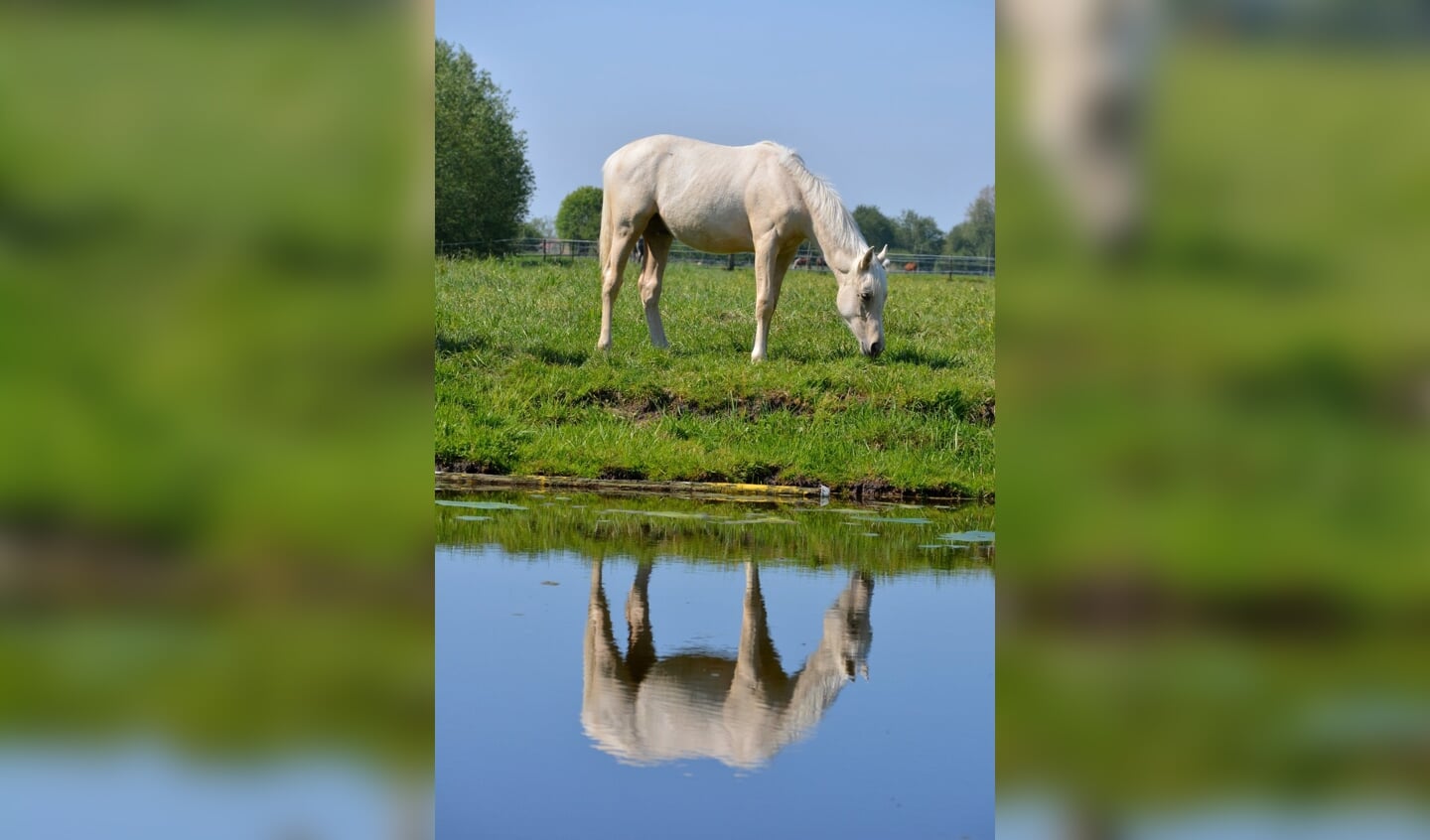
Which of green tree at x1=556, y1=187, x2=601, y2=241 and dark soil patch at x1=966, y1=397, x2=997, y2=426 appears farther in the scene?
green tree at x1=556, y1=187, x2=601, y2=241

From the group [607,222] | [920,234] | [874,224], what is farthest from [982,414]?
[874,224]

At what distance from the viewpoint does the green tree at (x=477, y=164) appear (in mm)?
28219

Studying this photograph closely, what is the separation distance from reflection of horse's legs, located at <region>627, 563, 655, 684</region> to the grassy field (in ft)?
9.57

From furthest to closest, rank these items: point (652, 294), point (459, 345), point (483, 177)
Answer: point (483, 177), point (652, 294), point (459, 345)

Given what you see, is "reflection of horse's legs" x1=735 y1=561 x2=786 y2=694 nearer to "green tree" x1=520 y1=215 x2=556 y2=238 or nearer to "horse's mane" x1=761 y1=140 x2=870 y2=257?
"horse's mane" x1=761 y1=140 x2=870 y2=257

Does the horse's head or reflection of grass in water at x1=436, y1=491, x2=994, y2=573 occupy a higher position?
the horse's head

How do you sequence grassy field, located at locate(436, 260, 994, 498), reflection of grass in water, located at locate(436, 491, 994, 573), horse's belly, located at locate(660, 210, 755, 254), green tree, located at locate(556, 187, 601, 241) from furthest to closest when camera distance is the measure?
green tree, located at locate(556, 187, 601, 241) < horse's belly, located at locate(660, 210, 755, 254) < grassy field, located at locate(436, 260, 994, 498) < reflection of grass in water, located at locate(436, 491, 994, 573)

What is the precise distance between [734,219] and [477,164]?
795 inches

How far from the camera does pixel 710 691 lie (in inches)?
133

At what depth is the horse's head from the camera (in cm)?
974

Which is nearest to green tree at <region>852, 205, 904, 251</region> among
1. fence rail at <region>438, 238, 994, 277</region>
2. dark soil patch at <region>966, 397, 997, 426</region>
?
fence rail at <region>438, 238, 994, 277</region>
